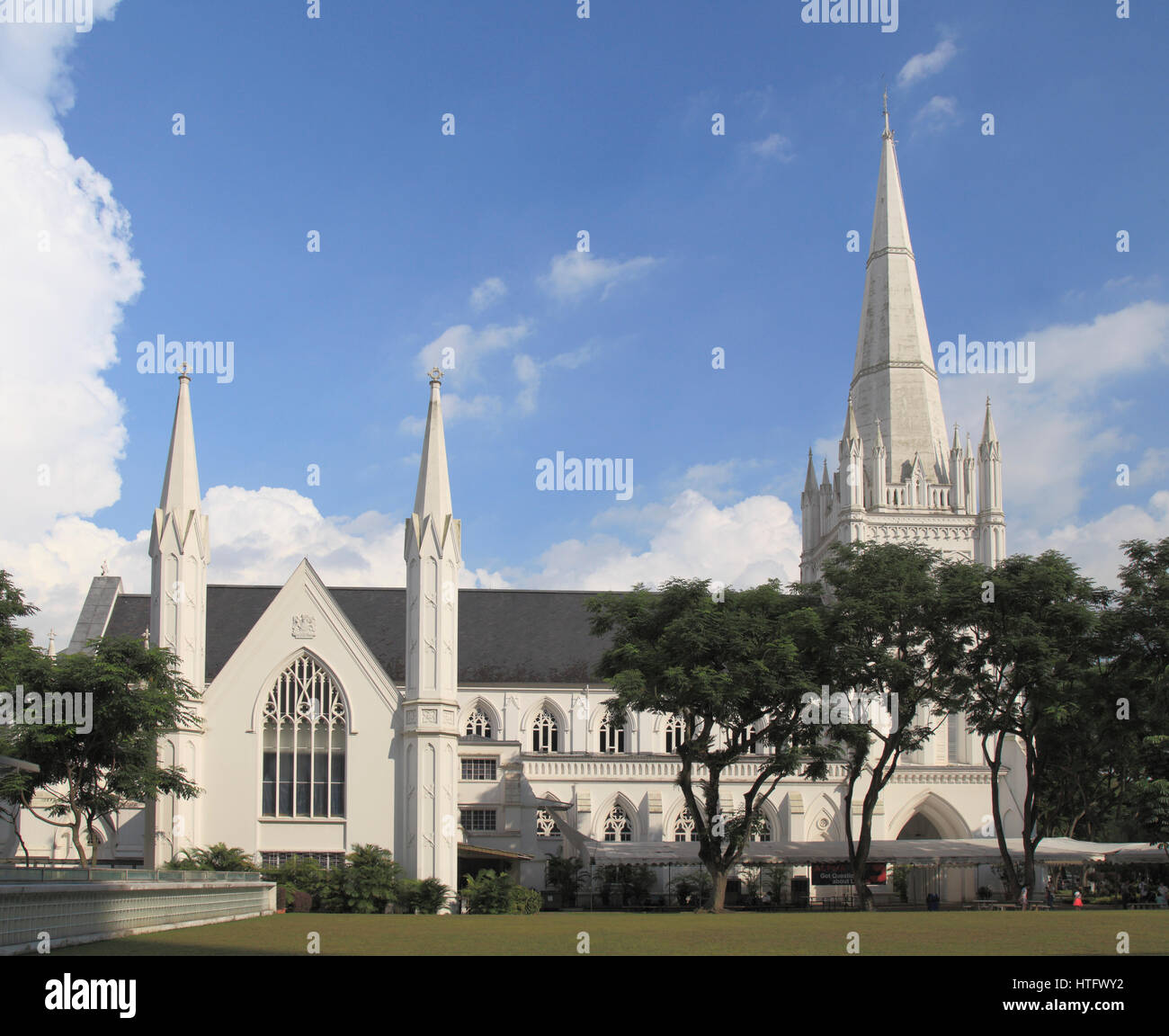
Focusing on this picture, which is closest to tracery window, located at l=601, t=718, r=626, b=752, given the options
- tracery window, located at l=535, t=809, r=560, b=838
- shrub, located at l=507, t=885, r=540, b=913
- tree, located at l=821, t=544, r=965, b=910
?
tracery window, located at l=535, t=809, r=560, b=838

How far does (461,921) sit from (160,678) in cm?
1372

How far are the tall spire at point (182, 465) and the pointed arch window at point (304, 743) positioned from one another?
7.38 m

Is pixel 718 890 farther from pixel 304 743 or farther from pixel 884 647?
Result: pixel 304 743

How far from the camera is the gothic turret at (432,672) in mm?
44156

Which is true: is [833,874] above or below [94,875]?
below

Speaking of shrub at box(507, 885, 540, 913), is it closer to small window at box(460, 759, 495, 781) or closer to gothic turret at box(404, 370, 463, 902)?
gothic turret at box(404, 370, 463, 902)

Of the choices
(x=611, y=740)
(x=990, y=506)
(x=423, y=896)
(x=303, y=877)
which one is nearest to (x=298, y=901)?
(x=303, y=877)

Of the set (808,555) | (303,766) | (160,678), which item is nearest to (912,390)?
(808,555)

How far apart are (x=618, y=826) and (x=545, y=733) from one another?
6.94 meters

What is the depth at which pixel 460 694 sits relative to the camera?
66562 millimetres

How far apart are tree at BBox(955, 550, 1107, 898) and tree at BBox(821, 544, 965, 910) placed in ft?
3.59

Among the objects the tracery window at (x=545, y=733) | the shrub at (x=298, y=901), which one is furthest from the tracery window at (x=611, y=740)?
the shrub at (x=298, y=901)
